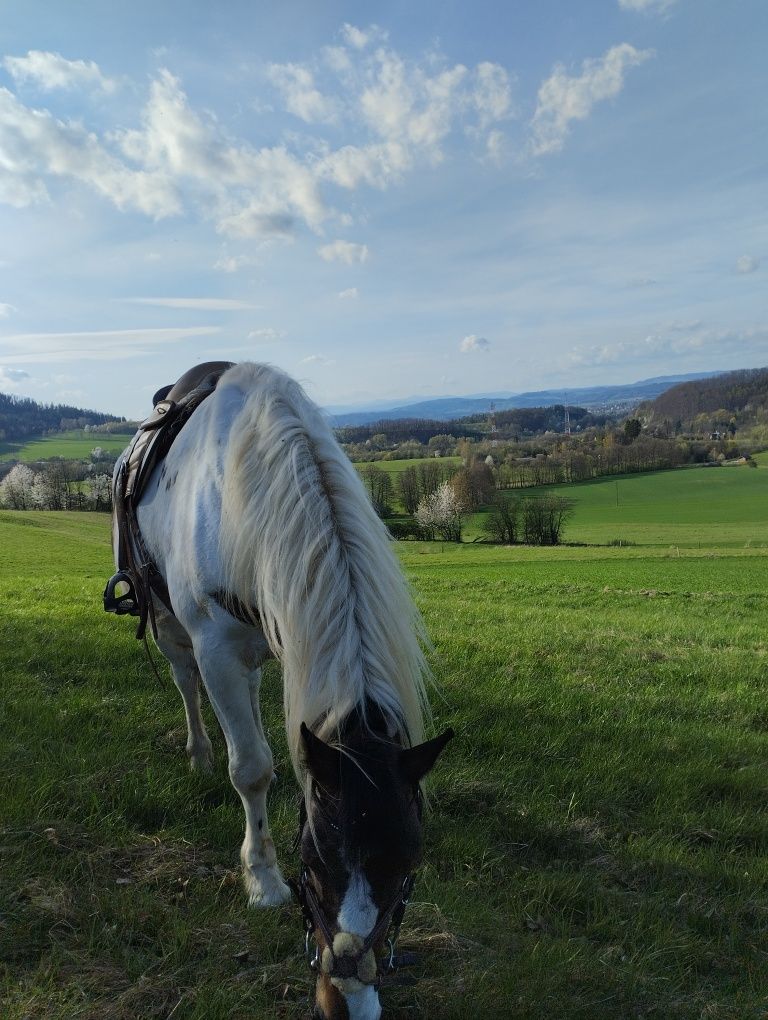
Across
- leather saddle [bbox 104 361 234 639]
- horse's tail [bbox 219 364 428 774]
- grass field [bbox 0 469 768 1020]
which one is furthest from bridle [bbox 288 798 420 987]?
leather saddle [bbox 104 361 234 639]

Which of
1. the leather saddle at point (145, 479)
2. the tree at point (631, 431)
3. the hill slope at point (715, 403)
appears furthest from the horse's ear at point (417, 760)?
the hill slope at point (715, 403)

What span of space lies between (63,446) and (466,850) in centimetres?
10845

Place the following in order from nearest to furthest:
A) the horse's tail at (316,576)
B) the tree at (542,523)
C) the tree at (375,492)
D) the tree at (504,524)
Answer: the horse's tail at (316,576) → the tree at (375,492) → the tree at (542,523) → the tree at (504,524)

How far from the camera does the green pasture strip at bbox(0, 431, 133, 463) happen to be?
287 feet

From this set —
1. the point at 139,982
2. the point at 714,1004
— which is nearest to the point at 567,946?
the point at 714,1004

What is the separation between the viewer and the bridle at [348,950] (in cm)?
168

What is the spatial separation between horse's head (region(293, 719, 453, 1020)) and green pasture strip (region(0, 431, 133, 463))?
291 ft

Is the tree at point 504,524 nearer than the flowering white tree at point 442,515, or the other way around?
the flowering white tree at point 442,515

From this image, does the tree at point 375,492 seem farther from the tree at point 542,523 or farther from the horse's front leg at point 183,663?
the tree at point 542,523

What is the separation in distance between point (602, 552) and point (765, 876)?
110 ft

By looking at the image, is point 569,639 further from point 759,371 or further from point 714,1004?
point 759,371

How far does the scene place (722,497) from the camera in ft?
217

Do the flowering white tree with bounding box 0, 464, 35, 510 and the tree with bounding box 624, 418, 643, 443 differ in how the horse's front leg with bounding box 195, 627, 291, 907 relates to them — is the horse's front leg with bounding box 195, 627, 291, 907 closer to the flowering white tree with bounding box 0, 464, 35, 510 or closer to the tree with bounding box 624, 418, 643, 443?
the flowering white tree with bounding box 0, 464, 35, 510

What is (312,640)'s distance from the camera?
2025 mm
